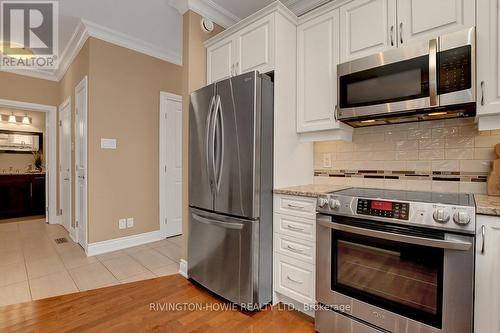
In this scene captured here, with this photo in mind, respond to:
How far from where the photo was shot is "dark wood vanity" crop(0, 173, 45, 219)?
499 cm

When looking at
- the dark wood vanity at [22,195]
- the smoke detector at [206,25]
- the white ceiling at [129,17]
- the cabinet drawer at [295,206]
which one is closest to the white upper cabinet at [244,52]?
the smoke detector at [206,25]

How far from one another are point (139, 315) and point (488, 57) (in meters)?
2.85

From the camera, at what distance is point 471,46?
1.42 meters

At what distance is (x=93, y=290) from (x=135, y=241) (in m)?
1.22

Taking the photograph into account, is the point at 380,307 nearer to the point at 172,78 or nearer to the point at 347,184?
the point at 347,184

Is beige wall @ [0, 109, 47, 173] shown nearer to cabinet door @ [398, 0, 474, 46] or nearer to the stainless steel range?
the stainless steel range

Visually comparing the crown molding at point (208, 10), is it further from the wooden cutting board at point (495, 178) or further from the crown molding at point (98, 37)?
the wooden cutting board at point (495, 178)

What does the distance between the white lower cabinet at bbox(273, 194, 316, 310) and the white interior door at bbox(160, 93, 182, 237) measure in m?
2.29

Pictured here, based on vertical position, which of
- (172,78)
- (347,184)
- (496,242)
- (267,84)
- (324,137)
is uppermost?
(172,78)

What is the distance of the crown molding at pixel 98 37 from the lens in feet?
10.3

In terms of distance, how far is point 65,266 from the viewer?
9.05 ft

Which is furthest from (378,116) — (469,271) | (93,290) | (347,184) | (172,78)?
(172,78)

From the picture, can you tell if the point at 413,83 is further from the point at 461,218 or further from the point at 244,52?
the point at 244,52

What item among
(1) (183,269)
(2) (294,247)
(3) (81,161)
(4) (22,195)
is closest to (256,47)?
(2) (294,247)
